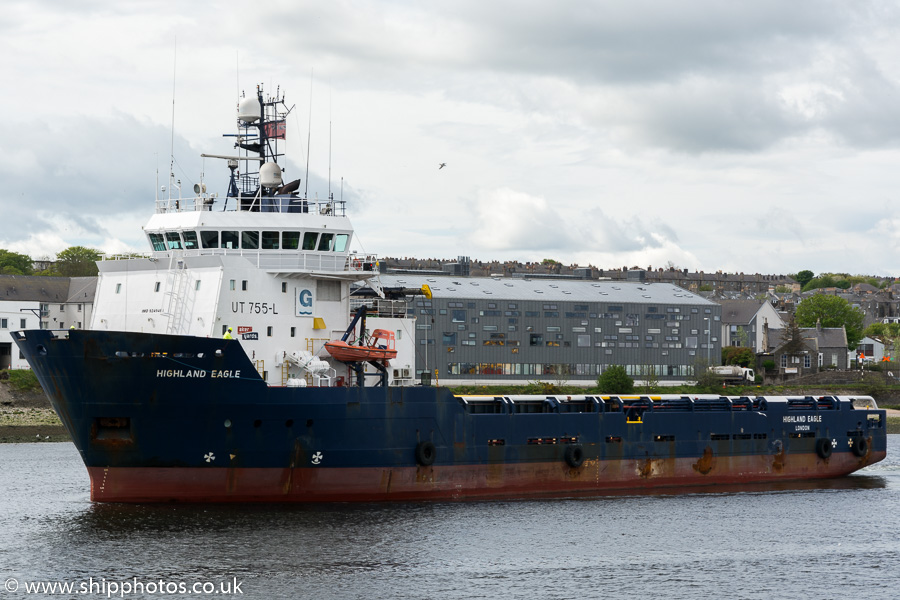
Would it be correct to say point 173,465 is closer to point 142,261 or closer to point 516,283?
point 142,261

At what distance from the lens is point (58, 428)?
6034 centimetres

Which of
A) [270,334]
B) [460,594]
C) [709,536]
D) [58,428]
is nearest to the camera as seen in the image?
[460,594]

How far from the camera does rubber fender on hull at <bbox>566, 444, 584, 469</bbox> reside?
3481 cm

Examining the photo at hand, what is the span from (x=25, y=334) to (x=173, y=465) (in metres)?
5.31

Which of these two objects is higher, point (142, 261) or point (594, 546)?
point (142, 261)

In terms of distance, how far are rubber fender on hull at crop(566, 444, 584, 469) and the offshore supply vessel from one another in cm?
5

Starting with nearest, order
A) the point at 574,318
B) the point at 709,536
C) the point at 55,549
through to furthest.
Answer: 1. the point at 55,549
2. the point at 709,536
3. the point at 574,318

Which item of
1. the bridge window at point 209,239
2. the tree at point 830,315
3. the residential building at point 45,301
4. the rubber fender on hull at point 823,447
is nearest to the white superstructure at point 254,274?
the bridge window at point 209,239

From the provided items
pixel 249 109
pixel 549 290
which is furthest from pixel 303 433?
pixel 549 290

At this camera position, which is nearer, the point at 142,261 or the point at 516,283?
the point at 142,261

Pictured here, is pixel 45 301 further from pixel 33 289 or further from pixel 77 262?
pixel 77 262

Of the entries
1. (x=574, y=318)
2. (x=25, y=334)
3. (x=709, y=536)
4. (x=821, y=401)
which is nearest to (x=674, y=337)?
(x=574, y=318)

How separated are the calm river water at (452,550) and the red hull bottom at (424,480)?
418 mm
